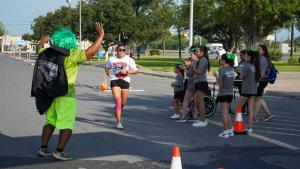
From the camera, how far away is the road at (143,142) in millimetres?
7328

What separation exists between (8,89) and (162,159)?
13.1 metres

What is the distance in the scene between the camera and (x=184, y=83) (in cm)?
1218

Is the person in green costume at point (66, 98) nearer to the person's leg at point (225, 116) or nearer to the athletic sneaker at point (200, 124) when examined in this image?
the person's leg at point (225, 116)

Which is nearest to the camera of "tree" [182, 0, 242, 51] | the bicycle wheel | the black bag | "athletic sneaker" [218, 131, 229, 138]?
the black bag

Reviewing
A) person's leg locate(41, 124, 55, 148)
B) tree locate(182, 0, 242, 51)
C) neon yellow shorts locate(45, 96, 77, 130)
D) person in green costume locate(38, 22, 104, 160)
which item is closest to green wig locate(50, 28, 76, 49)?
person in green costume locate(38, 22, 104, 160)

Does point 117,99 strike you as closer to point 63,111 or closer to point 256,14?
point 63,111

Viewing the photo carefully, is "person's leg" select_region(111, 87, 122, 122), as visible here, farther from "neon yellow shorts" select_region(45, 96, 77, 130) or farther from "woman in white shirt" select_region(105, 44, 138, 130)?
"neon yellow shorts" select_region(45, 96, 77, 130)

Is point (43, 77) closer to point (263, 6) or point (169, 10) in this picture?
point (263, 6)

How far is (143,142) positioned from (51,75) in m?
2.36

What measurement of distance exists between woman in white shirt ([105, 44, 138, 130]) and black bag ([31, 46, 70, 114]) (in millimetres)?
3018

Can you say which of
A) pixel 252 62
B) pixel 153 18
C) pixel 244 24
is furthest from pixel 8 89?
pixel 153 18

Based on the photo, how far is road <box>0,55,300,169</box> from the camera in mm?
7328

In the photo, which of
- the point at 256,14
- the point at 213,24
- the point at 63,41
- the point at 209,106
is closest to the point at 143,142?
the point at 63,41

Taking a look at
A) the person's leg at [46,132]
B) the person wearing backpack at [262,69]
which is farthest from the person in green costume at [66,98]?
the person wearing backpack at [262,69]
